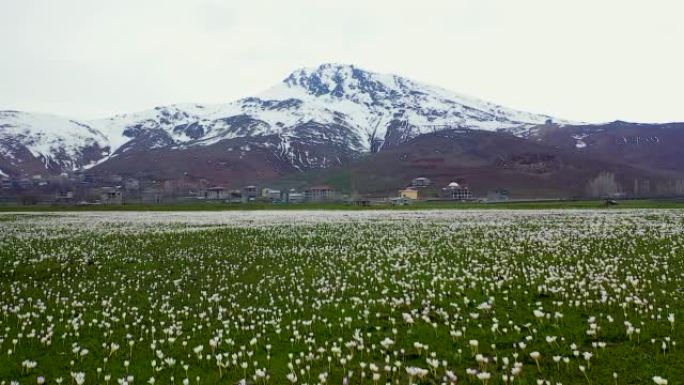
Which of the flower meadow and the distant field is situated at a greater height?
the distant field

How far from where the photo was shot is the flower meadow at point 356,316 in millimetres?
9008

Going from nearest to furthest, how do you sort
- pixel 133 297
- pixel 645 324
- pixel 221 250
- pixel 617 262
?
pixel 645 324 → pixel 133 297 → pixel 617 262 → pixel 221 250

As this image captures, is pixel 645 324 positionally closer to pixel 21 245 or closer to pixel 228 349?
pixel 228 349

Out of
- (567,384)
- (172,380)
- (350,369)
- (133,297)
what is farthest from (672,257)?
(133,297)

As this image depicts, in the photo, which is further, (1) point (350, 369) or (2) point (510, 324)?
(2) point (510, 324)

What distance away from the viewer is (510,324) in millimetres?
11203

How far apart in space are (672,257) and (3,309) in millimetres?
→ 24122

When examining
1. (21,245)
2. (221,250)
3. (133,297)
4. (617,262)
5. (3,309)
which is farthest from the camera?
(21,245)

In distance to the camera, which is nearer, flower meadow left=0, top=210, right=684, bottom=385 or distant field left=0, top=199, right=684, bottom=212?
flower meadow left=0, top=210, right=684, bottom=385

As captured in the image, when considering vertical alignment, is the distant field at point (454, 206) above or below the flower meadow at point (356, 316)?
above

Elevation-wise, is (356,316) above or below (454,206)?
below

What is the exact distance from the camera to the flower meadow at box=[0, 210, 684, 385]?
9008mm

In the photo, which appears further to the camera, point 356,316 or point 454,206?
point 454,206

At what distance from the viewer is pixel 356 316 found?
13031 mm
